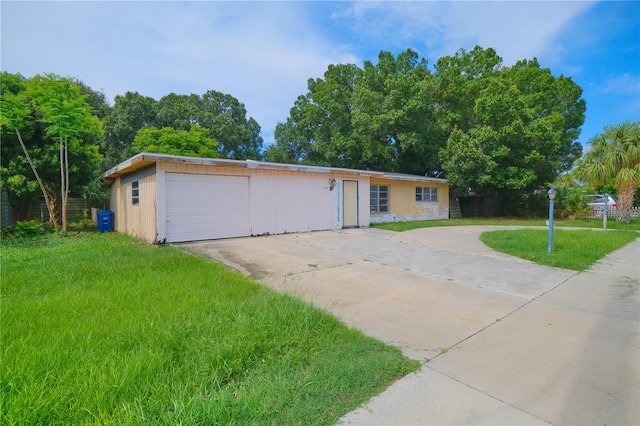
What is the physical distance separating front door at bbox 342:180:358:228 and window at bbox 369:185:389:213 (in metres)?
1.87

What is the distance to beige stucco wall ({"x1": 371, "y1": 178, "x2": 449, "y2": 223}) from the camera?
1544cm

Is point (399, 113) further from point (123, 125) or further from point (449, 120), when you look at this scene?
point (123, 125)

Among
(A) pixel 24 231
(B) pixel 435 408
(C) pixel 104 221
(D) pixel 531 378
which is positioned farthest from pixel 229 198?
(D) pixel 531 378

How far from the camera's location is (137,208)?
988cm

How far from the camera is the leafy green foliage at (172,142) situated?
19.2 metres

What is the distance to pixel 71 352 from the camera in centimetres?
244

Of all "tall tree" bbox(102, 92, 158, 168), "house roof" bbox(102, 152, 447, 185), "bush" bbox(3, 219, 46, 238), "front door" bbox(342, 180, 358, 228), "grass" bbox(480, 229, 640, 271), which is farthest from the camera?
"tall tree" bbox(102, 92, 158, 168)

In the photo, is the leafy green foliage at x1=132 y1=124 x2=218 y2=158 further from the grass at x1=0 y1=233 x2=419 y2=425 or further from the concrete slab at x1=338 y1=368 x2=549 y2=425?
the concrete slab at x1=338 y1=368 x2=549 y2=425

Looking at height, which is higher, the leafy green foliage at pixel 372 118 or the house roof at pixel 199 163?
the leafy green foliage at pixel 372 118

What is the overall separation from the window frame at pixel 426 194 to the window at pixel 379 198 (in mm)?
2653

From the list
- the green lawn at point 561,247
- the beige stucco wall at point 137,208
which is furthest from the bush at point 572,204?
the beige stucco wall at point 137,208

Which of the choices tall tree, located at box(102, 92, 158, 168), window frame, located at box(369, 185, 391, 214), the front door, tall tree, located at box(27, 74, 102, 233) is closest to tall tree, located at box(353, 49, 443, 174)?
window frame, located at box(369, 185, 391, 214)

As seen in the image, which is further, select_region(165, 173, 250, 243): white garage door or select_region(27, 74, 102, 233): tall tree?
select_region(27, 74, 102, 233): tall tree

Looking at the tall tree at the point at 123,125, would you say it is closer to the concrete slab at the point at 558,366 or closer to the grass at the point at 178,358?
the grass at the point at 178,358
